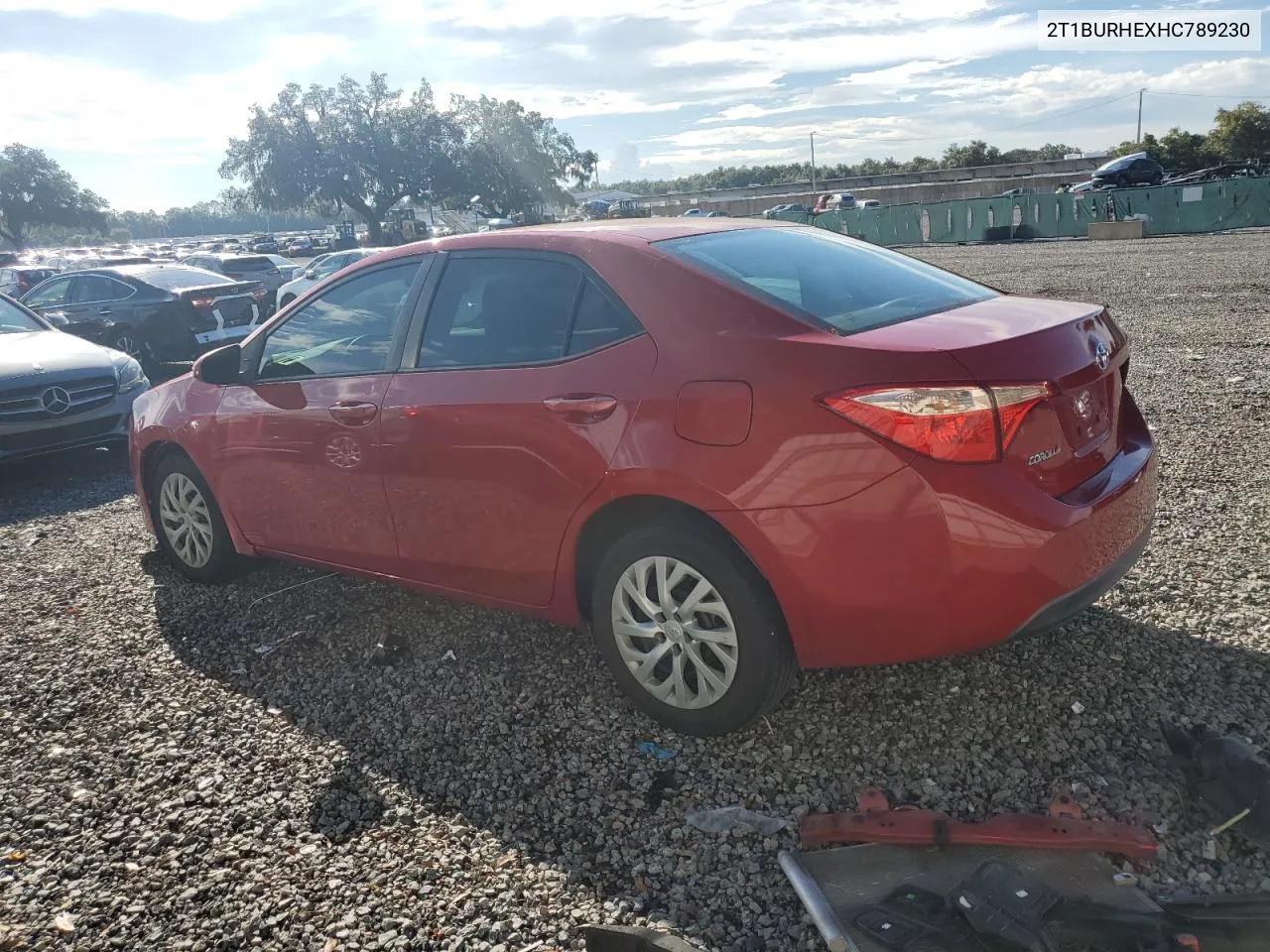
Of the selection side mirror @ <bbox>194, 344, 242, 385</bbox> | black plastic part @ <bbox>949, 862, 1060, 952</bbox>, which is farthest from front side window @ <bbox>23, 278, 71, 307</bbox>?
black plastic part @ <bbox>949, 862, 1060, 952</bbox>

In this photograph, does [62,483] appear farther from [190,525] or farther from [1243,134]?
[1243,134]

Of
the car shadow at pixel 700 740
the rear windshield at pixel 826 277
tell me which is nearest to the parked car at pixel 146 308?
the car shadow at pixel 700 740

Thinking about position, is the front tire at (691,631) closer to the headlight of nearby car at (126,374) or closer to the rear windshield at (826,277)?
the rear windshield at (826,277)

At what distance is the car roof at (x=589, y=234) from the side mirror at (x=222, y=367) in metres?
0.97

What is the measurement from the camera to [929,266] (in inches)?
160

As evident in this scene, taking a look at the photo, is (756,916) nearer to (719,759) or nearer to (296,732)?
(719,759)

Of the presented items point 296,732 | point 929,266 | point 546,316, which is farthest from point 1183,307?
point 296,732

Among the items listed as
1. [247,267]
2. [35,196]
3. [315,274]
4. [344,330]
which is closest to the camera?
[344,330]

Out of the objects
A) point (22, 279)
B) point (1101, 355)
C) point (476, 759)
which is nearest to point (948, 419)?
point (1101, 355)

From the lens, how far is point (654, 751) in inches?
130

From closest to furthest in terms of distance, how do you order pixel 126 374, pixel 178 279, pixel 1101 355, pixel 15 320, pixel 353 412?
1. pixel 1101 355
2. pixel 353 412
3. pixel 126 374
4. pixel 15 320
5. pixel 178 279

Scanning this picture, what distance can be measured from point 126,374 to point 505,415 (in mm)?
6484

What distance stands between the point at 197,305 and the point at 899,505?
44.9ft

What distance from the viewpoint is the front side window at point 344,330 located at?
13.4ft
